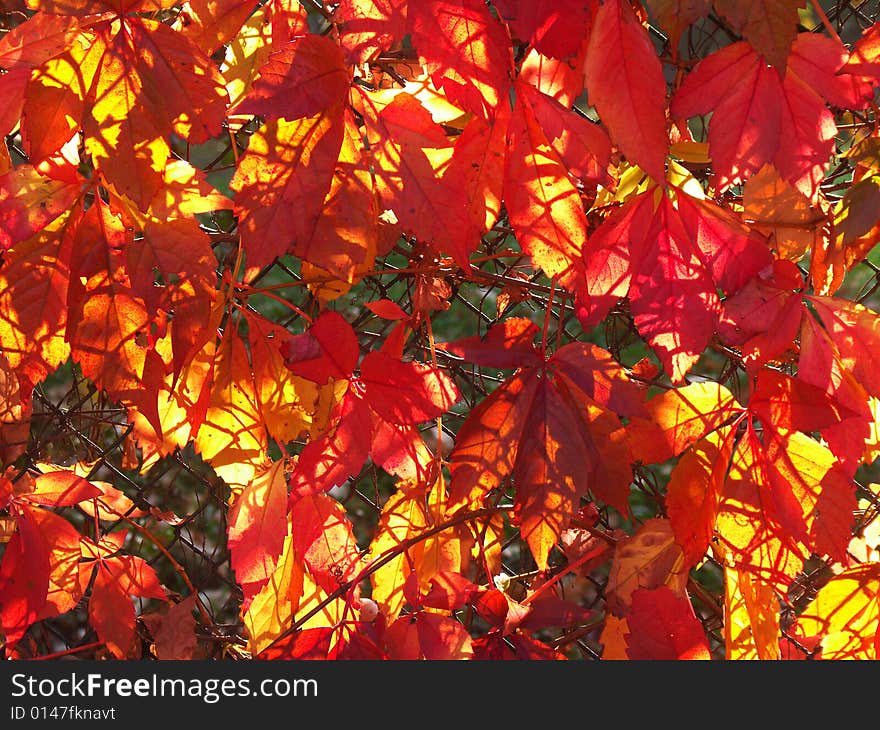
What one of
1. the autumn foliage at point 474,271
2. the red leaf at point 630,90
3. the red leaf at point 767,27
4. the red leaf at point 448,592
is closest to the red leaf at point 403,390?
the autumn foliage at point 474,271

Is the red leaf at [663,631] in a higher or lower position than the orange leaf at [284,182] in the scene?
lower

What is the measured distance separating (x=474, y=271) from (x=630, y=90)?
44 centimetres

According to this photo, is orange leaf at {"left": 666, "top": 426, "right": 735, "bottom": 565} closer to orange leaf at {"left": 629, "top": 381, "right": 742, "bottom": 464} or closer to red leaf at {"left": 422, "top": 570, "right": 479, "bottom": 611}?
orange leaf at {"left": 629, "top": 381, "right": 742, "bottom": 464}

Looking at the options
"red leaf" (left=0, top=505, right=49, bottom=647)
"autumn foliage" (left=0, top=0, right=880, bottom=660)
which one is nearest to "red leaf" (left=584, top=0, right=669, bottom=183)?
"autumn foliage" (left=0, top=0, right=880, bottom=660)

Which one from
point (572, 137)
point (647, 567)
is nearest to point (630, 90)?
point (572, 137)

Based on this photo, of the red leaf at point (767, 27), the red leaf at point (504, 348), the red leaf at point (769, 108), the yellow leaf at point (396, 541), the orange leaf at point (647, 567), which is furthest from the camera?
the yellow leaf at point (396, 541)

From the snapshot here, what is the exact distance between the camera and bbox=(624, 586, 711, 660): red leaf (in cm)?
98

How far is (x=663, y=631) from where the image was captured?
979 mm

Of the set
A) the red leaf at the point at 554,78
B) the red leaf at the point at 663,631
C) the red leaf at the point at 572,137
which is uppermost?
the red leaf at the point at 554,78

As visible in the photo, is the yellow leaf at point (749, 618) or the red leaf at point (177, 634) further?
the red leaf at point (177, 634)

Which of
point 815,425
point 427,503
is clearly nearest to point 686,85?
point 815,425

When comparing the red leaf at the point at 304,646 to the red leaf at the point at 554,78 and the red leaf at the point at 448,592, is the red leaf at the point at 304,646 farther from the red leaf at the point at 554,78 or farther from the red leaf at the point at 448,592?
the red leaf at the point at 554,78

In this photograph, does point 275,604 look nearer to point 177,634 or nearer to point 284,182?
point 177,634

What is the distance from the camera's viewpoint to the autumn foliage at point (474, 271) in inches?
31.9
